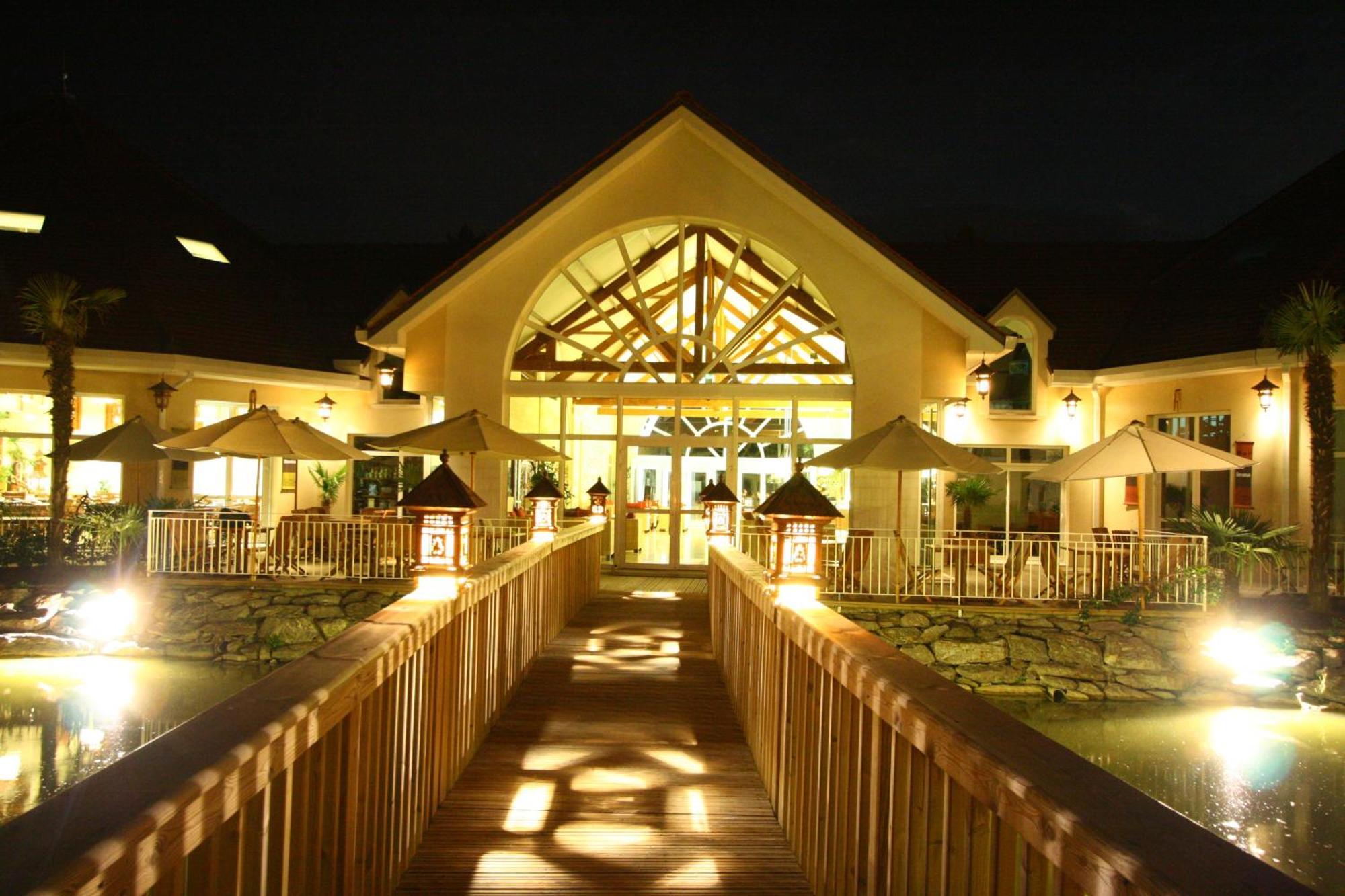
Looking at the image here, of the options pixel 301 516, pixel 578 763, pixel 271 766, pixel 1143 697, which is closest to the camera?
pixel 271 766

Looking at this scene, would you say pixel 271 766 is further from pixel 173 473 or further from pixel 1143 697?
pixel 173 473

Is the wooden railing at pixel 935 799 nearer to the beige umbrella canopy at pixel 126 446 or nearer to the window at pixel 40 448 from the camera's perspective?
the beige umbrella canopy at pixel 126 446

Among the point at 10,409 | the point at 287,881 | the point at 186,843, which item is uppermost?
the point at 10,409

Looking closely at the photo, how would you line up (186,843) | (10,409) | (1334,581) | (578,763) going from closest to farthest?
(186,843), (578,763), (1334,581), (10,409)

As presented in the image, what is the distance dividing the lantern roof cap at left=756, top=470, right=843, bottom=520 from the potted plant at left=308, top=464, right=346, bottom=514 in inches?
578

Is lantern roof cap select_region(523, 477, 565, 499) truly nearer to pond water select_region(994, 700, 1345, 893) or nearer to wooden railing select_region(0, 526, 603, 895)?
wooden railing select_region(0, 526, 603, 895)

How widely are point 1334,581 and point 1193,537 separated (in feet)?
8.80

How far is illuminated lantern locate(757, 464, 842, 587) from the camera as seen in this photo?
6180mm

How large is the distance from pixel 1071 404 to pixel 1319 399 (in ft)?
17.3

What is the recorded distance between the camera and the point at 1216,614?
1304 centimetres

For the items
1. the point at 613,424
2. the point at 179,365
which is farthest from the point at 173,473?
the point at 613,424

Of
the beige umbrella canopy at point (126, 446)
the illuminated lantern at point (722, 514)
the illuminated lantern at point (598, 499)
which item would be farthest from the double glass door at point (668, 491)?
the beige umbrella canopy at point (126, 446)

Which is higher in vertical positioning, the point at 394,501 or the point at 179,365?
the point at 179,365

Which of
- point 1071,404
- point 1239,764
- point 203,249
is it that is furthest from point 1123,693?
point 203,249
